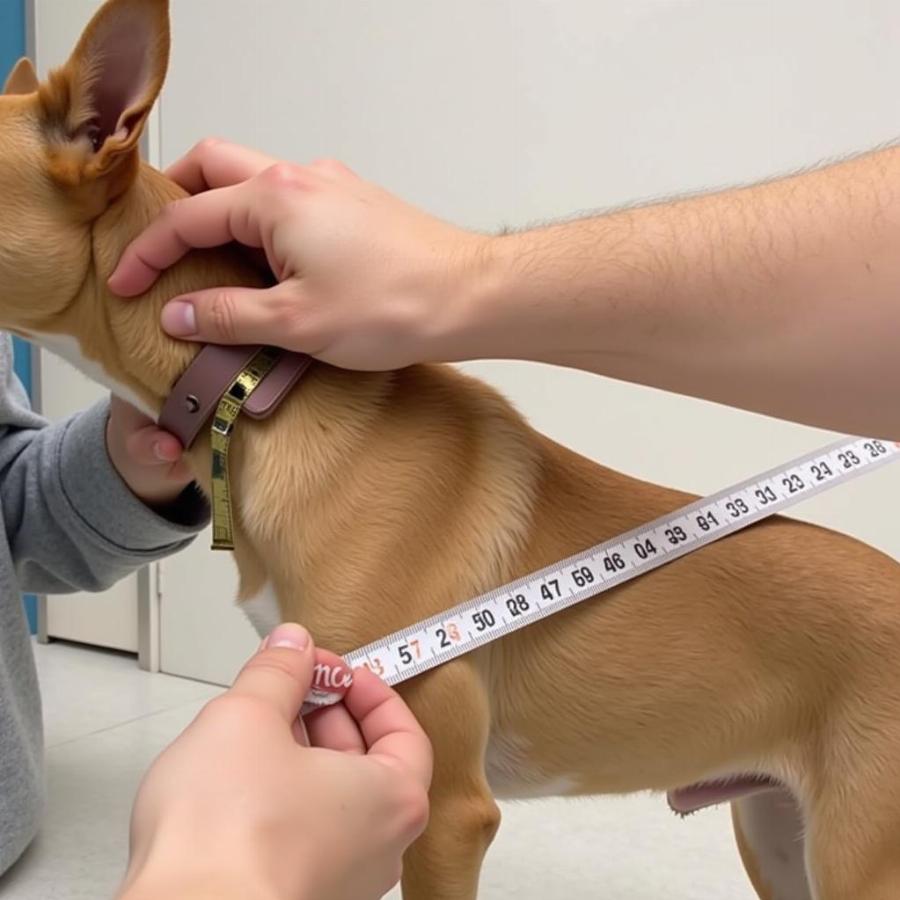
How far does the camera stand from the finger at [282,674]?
23.3 inches

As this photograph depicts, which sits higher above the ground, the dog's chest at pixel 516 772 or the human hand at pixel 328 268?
the human hand at pixel 328 268

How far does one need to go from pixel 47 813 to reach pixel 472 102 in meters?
1.33

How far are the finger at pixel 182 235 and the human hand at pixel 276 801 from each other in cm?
33

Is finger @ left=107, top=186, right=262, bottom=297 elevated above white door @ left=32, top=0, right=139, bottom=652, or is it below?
above

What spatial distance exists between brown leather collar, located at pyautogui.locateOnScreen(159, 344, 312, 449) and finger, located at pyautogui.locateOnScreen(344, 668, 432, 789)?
24 cm

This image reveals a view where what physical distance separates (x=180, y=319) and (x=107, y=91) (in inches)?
7.3

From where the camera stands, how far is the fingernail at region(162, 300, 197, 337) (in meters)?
0.83

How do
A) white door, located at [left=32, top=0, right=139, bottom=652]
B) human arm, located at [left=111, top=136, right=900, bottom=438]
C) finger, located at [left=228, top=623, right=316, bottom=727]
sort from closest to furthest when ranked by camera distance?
finger, located at [left=228, top=623, right=316, bottom=727], human arm, located at [left=111, top=136, right=900, bottom=438], white door, located at [left=32, top=0, right=139, bottom=652]

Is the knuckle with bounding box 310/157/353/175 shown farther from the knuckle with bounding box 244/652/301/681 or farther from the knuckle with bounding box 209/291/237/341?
the knuckle with bounding box 244/652/301/681

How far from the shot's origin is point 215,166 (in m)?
0.94

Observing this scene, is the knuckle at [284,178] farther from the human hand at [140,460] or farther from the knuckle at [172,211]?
the human hand at [140,460]

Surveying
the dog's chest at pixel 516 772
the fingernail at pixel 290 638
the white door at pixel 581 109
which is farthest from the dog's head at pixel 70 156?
the white door at pixel 581 109

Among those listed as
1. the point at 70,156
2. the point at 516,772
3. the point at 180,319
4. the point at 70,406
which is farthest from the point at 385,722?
the point at 70,406

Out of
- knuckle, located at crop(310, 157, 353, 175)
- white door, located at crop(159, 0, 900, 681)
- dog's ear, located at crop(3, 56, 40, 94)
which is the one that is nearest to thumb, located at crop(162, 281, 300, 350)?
knuckle, located at crop(310, 157, 353, 175)
